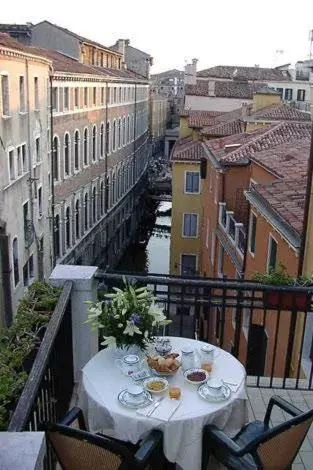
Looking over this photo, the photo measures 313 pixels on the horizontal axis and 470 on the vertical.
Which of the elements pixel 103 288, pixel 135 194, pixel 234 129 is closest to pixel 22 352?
pixel 103 288

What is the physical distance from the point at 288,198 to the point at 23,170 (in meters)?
11.4

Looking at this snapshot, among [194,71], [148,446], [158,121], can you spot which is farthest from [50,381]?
[158,121]

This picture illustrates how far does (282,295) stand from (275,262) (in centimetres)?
670

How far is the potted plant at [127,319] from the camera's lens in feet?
14.0

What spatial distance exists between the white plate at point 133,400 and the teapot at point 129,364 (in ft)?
0.88

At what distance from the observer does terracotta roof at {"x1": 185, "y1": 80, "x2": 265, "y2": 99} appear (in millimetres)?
43500

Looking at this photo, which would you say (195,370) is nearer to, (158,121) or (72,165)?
(72,165)

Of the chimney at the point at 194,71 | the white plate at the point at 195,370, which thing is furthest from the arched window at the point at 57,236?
the chimney at the point at 194,71

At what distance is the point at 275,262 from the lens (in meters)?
11.7

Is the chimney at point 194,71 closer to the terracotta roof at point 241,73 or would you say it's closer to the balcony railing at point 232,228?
the terracotta roof at point 241,73

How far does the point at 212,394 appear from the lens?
3.96 meters

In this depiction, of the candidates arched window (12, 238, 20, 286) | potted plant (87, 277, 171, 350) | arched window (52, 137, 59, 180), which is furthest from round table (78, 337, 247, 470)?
arched window (52, 137, 59, 180)

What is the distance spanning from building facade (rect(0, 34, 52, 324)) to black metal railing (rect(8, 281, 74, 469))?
12.5 meters

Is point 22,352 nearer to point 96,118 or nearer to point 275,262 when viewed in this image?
point 275,262
